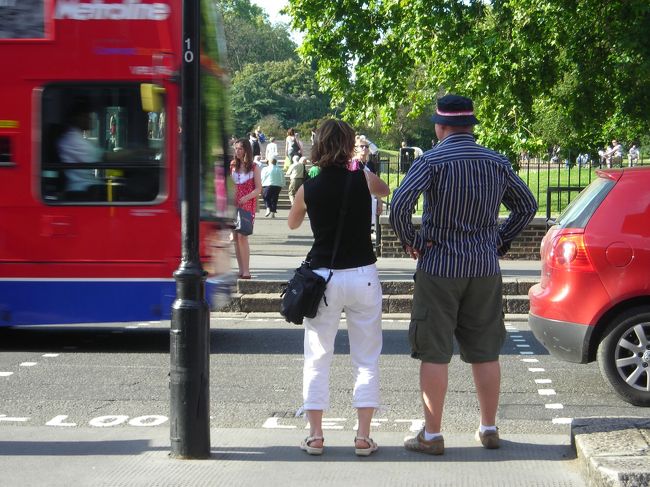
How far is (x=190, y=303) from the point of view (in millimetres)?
5840

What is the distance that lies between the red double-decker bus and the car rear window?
340cm

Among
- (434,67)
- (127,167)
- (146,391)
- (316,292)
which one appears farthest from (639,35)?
(316,292)

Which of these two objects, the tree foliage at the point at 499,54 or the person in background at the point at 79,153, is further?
the tree foliage at the point at 499,54

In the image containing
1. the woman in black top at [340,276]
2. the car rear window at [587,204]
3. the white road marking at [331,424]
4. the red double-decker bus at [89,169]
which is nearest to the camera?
the woman in black top at [340,276]

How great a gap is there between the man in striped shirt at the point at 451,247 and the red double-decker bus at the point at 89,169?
13.5 ft

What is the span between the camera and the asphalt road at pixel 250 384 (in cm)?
747

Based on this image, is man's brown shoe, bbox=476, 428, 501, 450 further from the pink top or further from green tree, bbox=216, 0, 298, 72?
green tree, bbox=216, 0, 298, 72

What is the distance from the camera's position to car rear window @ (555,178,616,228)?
7.92 m

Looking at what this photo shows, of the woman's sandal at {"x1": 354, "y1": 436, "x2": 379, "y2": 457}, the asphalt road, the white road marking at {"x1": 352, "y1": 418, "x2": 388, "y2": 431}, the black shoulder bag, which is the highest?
the black shoulder bag

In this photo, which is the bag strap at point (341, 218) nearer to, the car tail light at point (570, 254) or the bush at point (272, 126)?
the car tail light at point (570, 254)

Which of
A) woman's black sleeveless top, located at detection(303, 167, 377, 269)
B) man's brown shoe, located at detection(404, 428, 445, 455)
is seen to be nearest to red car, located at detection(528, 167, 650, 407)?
man's brown shoe, located at detection(404, 428, 445, 455)

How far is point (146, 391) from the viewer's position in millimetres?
8375

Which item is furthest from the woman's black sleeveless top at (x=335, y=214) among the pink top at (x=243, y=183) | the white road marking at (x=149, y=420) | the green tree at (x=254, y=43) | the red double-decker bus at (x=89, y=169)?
the green tree at (x=254, y=43)

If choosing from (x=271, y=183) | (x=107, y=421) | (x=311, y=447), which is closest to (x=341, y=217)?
(x=311, y=447)
